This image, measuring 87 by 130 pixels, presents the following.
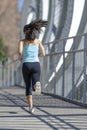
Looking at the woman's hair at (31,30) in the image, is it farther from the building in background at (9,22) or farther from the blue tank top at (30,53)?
the building in background at (9,22)

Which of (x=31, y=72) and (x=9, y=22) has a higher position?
(x=9, y=22)

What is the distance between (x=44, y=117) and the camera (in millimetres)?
11562

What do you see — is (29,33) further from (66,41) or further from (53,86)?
(53,86)

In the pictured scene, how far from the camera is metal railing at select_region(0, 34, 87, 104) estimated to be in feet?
49.0

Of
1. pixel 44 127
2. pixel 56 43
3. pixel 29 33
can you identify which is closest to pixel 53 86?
pixel 56 43

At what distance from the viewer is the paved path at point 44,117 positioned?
33.1ft

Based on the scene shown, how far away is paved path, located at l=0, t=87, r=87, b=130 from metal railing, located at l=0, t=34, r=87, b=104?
2.34ft

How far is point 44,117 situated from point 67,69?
5.58m

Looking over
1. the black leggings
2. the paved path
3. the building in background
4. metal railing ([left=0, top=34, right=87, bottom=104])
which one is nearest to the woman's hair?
the black leggings

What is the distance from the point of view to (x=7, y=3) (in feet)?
326

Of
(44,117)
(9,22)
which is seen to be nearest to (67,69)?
(44,117)

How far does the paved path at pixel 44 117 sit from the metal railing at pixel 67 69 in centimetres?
71

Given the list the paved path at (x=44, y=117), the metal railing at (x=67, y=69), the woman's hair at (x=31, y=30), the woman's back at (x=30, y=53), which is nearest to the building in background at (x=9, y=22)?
the metal railing at (x=67, y=69)

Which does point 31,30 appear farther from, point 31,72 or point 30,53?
point 31,72
